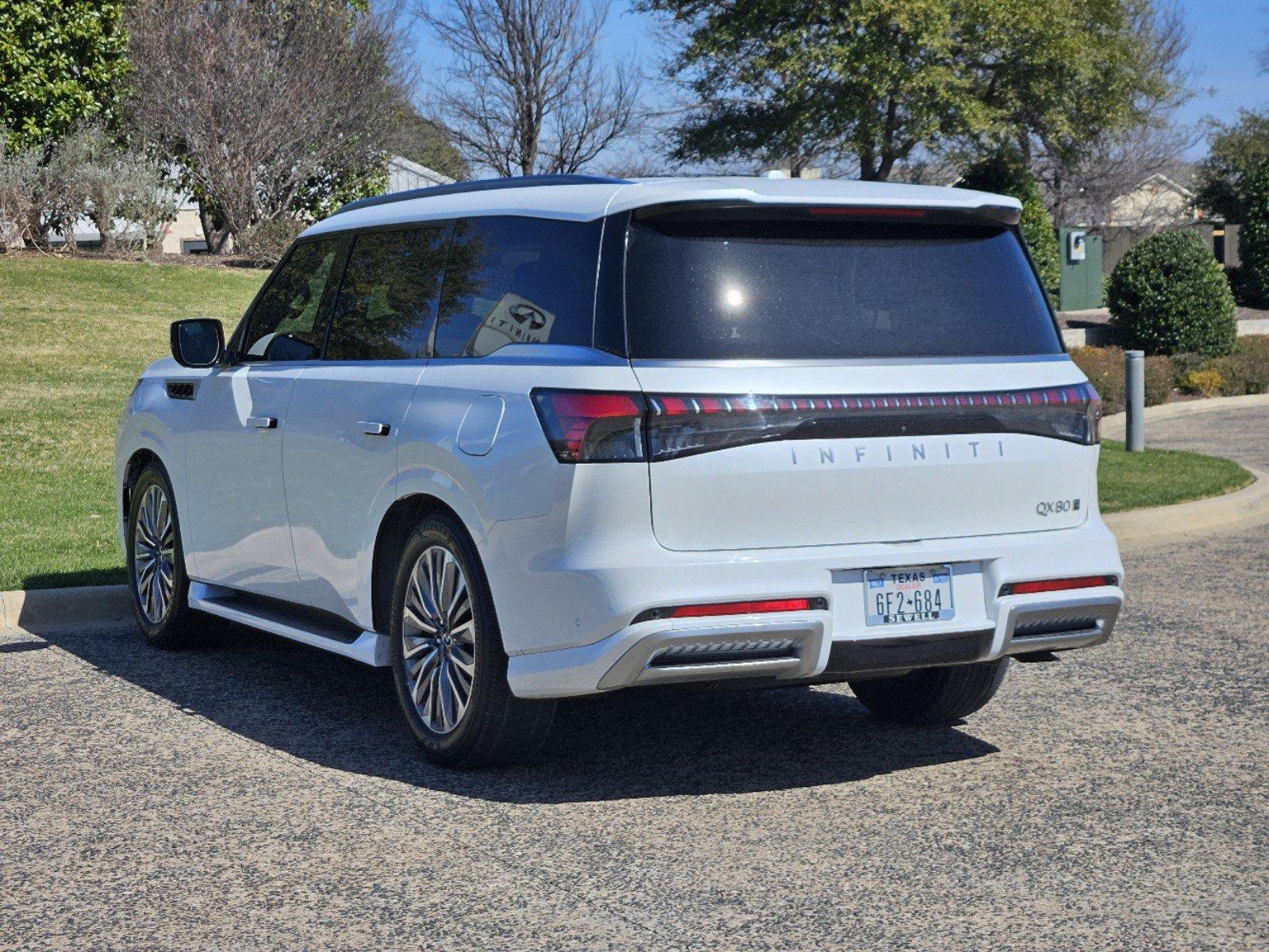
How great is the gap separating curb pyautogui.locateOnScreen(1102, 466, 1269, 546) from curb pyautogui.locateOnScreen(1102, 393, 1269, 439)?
7311 millimetres

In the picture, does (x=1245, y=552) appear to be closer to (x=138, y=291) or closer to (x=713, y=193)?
(x=713, y=193)

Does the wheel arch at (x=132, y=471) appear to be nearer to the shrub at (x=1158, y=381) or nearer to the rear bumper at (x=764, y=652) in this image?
the rear bumper at (x=764, y=652)

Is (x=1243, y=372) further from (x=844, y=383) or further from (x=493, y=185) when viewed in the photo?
(x=844, y=383)

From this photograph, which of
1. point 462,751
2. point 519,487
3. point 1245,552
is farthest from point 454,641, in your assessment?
point 1245,552

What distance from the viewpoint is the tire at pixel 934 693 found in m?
6.41

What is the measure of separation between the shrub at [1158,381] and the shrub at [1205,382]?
589 mm

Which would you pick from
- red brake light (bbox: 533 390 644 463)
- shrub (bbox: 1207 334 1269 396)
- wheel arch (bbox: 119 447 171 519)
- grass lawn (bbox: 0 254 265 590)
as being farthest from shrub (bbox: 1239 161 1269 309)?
red brake light (bbox: 533 390 644 463)

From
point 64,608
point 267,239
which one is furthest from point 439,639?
point 267,239

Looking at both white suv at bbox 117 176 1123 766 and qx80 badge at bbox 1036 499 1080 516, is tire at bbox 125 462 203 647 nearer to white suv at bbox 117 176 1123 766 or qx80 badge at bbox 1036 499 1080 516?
white suv at bbox 117 176 1123 766

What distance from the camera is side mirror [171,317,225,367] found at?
7.44 m

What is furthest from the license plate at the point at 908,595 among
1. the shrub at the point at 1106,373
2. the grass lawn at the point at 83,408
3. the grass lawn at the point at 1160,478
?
the shrub at the point at 1106,373

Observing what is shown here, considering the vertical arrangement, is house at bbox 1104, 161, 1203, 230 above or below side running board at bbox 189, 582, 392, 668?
above

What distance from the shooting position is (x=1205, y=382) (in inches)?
985

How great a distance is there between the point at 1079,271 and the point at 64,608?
1292 inches
